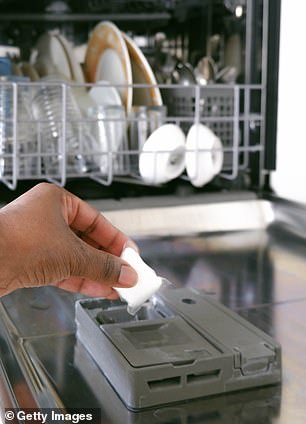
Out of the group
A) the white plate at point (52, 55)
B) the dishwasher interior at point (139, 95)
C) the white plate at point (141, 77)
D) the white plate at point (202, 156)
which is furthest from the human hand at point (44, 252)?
the white plate at point (52, 55)

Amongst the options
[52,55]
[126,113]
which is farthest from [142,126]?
[52,55]

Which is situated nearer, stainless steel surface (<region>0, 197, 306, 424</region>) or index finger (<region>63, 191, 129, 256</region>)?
stainless steel surface (<region>0, 197, 306, 424</region>)

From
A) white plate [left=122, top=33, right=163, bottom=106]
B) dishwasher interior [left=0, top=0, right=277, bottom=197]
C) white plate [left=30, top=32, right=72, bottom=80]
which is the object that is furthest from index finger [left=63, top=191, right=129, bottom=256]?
white plate [left=30, top=32, right=72, bottom=80]

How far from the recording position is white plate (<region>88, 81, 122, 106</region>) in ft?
3.96

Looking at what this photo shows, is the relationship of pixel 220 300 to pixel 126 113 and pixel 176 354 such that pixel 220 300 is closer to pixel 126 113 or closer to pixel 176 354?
pixel 176 354

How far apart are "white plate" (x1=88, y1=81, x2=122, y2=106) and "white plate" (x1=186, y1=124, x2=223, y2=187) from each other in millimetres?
160

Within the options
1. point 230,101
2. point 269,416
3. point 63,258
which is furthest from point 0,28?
point 269,416

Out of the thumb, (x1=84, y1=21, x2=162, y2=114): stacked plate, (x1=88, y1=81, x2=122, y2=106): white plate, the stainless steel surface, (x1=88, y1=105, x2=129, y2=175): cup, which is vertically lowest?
the stainless steel surface

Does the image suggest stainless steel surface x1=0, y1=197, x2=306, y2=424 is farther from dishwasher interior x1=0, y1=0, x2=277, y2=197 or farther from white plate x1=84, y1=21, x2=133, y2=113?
white plate x1=84, y1=21, x2=133, y2=113

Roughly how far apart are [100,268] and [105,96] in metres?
0.72

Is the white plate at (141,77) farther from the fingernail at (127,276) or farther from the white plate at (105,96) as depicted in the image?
the fingernail at (127,276)

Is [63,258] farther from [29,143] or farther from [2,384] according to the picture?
[29,143]

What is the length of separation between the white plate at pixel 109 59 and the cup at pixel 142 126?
26 millimetres

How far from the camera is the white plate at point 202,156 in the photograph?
1127 millimetres
